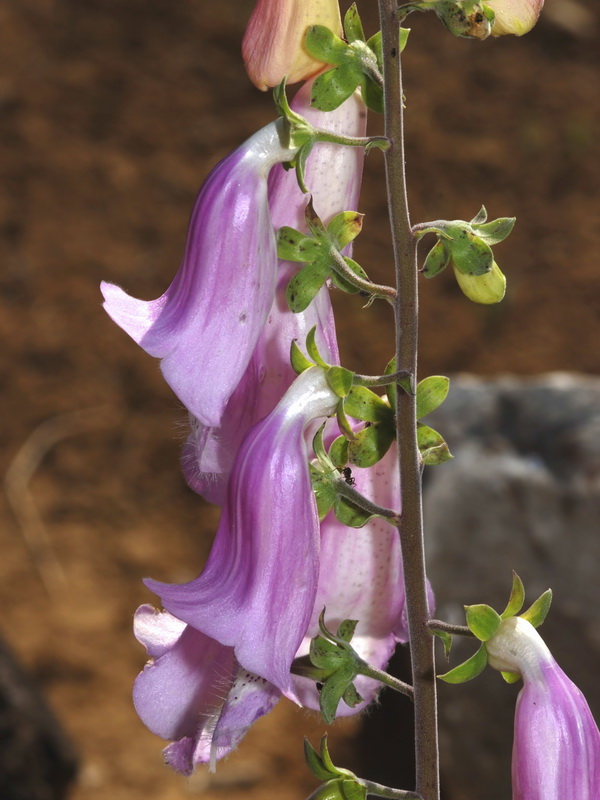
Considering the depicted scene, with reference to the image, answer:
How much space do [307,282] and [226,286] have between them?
0.05m

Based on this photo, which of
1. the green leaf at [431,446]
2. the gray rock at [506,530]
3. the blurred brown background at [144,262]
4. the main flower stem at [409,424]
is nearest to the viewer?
the main flower stem at [409,424]

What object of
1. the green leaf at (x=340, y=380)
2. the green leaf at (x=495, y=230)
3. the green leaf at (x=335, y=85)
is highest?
the green leaf at (x=335, y=85)

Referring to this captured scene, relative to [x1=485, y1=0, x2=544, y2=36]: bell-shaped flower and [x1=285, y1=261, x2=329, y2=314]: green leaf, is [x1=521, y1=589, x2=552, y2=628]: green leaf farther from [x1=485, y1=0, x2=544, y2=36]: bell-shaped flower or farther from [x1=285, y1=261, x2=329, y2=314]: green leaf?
[x1=485, y1=0, x2=544, y2=36]: bell-shaped flower

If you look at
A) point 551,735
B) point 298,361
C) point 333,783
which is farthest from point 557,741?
point 298,361

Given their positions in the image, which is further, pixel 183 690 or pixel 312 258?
pixel 183 690

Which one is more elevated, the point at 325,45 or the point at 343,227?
the point at 325,45

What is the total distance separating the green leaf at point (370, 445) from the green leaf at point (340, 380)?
50mm

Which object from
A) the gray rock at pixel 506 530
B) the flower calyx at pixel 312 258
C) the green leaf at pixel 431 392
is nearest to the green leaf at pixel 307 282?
the flower calyx at pixel 312 258

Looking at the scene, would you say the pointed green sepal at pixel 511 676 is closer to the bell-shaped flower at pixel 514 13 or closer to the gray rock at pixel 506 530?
the bell-shaped flower at pixel 514 13

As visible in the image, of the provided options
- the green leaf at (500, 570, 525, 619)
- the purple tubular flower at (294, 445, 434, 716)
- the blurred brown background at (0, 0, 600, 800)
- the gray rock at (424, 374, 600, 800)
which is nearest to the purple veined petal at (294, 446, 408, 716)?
the purple tubular flower at (294, 445, 434, 716)

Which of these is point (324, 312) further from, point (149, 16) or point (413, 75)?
point (149, 16)

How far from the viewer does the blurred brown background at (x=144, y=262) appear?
99.0 inches

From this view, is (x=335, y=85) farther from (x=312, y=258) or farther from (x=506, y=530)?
(x=506, y=530)

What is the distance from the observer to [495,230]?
0.70 meters
